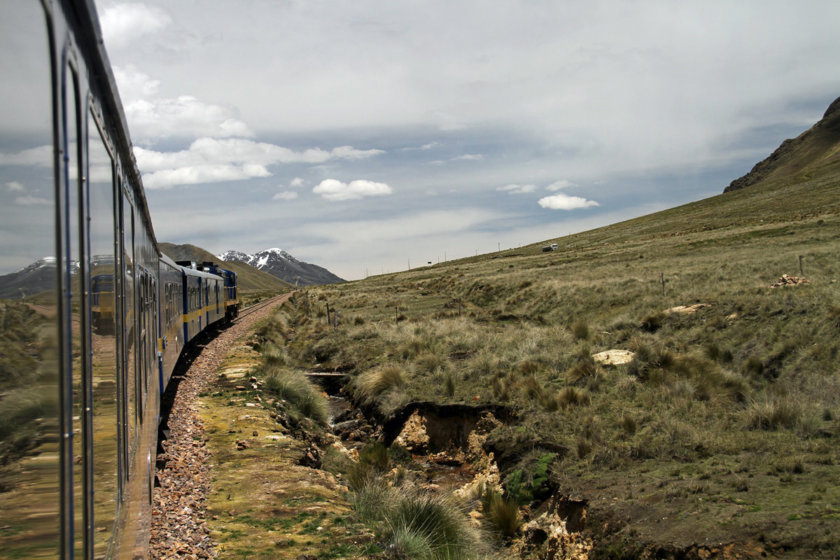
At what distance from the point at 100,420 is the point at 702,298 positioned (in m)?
18.4

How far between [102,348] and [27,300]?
1.37 meters

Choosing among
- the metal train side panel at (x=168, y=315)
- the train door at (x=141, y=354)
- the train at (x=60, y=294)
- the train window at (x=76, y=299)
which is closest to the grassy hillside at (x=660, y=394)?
the metal train side panel at (x=168, y=315)

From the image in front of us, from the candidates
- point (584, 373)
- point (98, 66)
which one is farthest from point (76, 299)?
point (584, 373)

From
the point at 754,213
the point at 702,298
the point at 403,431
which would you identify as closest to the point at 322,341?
the point at 403,431

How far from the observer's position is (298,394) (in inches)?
559

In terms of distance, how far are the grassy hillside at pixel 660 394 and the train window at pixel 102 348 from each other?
573 centimetres

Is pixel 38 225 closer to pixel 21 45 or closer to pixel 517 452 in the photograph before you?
pixel 21 45

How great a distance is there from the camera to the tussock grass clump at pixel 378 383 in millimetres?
14812

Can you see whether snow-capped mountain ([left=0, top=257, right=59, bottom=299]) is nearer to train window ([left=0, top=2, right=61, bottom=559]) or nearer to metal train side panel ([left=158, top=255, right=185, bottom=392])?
train window ([left=0, top=2, right=61, bottom=559])

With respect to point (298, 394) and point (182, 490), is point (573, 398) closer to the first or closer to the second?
point (298, 394)

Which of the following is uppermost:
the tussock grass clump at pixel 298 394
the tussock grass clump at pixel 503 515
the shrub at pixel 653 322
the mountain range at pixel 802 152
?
the mountain range at pixel 802 152

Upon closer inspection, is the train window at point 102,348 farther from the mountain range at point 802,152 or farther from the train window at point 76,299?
the mountain range at point 802,152

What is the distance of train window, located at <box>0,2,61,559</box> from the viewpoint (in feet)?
4.99

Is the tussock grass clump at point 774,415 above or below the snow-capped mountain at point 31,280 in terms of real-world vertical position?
below
